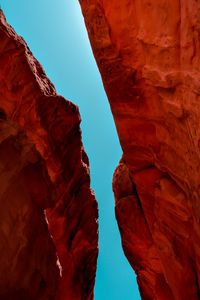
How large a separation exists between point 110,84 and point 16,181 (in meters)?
7.78

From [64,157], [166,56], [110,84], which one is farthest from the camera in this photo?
[64,157]

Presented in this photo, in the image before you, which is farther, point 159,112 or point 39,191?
point 159,112

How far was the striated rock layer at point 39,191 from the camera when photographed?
26.2 ft

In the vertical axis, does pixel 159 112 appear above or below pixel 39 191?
above

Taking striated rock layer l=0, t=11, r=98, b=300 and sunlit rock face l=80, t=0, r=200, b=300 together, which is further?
sunlit rock face l=80, t=0, r=200, b=300

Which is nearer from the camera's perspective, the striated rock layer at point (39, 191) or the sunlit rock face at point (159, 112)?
the striated rock layer at point (39, 191)

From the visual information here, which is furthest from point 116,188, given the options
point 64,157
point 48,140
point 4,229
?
point 4,229

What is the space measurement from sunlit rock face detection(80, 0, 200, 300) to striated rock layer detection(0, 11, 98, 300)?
4.33 metres

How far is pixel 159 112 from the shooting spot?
12.2 metres

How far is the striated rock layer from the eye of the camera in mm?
7984

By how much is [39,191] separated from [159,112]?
565cm

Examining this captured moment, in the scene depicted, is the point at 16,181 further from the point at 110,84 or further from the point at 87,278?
the point at 87,278

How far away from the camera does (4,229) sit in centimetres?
744

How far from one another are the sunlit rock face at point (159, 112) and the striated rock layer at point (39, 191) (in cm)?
433
